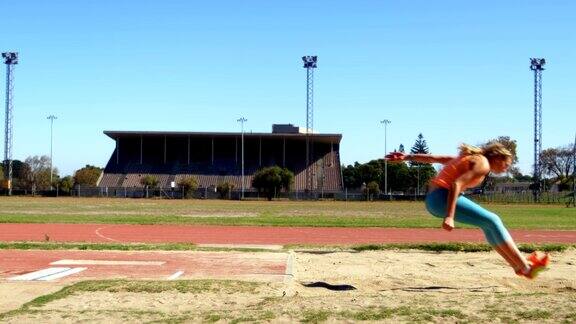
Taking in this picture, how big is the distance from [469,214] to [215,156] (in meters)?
101

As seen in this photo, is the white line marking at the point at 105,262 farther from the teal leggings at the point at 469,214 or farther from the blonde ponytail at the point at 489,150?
the blonde ponytail at the point at 489,150

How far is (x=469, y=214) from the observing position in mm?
7621

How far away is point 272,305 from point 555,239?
18.3 m

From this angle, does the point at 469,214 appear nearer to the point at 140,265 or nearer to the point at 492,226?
the point at 492,226

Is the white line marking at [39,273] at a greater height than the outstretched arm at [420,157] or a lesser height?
lesser

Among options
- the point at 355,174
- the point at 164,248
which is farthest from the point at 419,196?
the point at 164,248

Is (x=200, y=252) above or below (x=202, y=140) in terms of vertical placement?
below

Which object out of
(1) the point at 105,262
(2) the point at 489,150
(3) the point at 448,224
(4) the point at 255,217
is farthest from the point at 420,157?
(4) the point at 255,217

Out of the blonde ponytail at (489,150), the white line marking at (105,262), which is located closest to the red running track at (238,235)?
the white line marking at (105,262)

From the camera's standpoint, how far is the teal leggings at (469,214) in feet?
24.8

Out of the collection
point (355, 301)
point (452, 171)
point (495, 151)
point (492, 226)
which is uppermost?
point (495, 151)

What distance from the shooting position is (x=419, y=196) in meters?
91.2

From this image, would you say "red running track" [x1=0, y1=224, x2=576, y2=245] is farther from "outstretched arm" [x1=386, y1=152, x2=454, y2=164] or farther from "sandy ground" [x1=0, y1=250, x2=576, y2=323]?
"outstretched arm" [x1=386, y1=152, x2=454, y2=164]

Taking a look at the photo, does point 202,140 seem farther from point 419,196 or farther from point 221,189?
point 419,196
